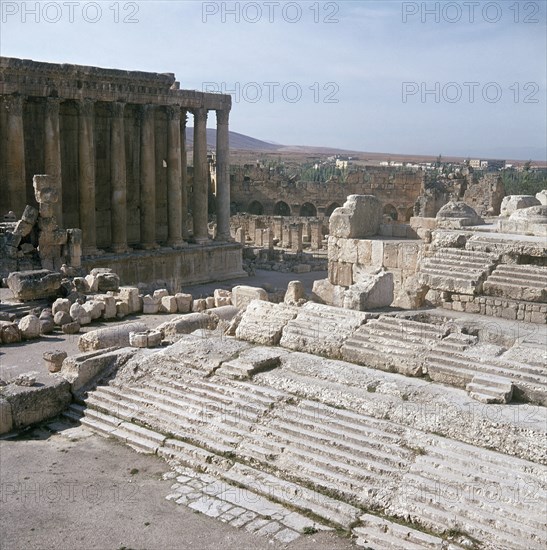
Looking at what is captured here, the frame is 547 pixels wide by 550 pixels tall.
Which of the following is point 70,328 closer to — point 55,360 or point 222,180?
point 55,360

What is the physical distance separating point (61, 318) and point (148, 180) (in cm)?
1154

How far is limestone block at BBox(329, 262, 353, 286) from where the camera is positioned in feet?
47.3

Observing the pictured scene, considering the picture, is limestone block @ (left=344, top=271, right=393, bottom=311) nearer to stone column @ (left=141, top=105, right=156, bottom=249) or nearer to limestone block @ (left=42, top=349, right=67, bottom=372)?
limestone block @ (left=42, top=349, right=67, bottom=372)

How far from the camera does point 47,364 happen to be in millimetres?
11812

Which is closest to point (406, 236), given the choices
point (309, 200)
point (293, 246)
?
point (293, 246)

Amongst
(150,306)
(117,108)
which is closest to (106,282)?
(150,306)

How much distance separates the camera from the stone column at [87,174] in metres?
23.3

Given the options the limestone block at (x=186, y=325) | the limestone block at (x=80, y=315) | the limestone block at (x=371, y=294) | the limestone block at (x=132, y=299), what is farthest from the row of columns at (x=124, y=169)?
the limestone block at (x=371, y=294)

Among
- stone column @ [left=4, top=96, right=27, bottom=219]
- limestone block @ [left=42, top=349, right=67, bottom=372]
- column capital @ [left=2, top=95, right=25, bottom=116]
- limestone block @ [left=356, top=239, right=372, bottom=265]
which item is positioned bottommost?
limestone block @ [left=42, top=349, right=67, bottom=372]

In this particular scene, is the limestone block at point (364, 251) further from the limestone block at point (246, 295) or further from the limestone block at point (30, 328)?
the limestone block at point (30, 328)

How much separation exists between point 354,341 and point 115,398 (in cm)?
347

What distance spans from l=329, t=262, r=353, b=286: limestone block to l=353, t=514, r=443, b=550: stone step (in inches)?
299

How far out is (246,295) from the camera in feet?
51.2

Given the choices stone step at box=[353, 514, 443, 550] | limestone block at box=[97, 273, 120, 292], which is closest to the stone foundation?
limestone block at box=[97, 273, 120, 292]
